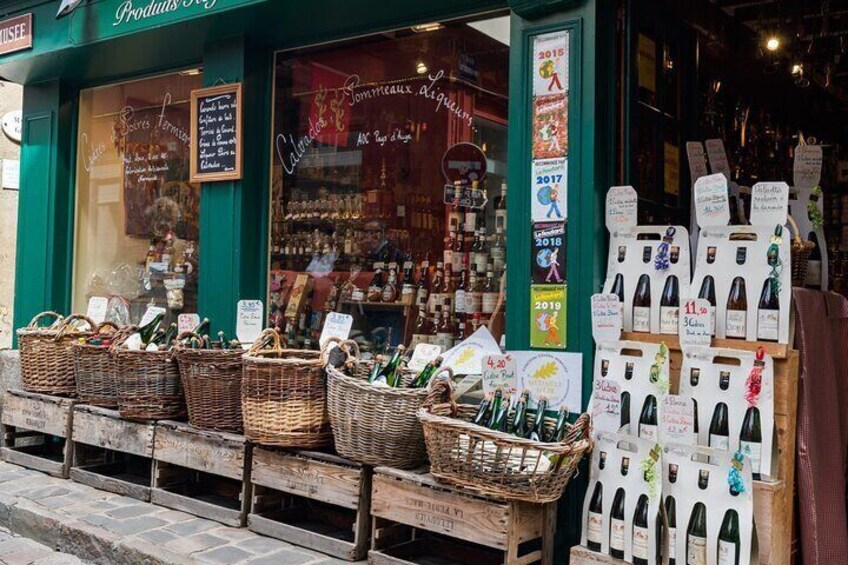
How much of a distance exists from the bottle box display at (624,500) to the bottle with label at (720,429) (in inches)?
9.6

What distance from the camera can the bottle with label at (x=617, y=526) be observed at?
3.76 m

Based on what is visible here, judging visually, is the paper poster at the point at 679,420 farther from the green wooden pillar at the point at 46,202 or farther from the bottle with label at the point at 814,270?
the green wooden pillar at the point at 46,202

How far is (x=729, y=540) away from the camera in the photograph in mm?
3518

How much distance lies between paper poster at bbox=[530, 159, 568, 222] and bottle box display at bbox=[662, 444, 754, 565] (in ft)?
4.40

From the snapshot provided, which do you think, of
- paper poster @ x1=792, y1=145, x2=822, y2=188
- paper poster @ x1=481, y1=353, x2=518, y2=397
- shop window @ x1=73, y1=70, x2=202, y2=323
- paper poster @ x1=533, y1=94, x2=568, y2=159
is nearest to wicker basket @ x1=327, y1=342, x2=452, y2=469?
paper poster @ x1=481, y1=353, x2=518, y2=397

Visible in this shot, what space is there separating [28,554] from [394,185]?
327 cm

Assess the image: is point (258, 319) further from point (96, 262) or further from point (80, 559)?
point (96, 262)

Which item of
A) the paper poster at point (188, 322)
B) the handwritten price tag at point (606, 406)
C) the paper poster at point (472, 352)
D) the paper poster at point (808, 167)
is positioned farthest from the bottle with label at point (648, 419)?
the paper poster at point (188, 322)

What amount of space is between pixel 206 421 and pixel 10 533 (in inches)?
60.2

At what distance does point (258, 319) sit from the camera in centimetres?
580

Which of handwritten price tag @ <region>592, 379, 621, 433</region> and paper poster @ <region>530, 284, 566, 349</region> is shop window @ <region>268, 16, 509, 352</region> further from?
handwritten price tag @ <region>592, 379, 621, 433</region>

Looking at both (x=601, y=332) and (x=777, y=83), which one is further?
(x=777, y=83)

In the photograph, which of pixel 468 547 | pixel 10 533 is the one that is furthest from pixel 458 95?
pixel 10 533

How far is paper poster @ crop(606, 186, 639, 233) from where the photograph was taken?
416 centimetres
